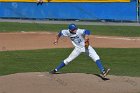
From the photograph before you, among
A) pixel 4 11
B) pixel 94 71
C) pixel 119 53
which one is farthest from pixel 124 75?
pixel 4 11

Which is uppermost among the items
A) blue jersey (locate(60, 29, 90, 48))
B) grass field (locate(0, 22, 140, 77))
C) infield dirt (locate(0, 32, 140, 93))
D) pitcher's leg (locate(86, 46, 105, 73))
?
blue jersey (locate(60, 29, 90, 48))

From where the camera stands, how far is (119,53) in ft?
73.1

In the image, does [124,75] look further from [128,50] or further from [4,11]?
[4,11]

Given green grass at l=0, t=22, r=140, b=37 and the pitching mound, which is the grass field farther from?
green grass at l=0, t=22, r=140, b=37

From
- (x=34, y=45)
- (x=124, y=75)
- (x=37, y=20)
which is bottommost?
(x=37, y=20)

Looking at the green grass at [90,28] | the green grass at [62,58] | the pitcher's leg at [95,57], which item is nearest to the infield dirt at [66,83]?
the pitcher's leg at [95,57]

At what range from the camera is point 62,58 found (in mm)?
20906

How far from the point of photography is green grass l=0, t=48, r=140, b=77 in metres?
17.8

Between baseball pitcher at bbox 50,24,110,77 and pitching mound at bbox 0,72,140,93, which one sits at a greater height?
baseball pitcher at bbox 50,24,110,77

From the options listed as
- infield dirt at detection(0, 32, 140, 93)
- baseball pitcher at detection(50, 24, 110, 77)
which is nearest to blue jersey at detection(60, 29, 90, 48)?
baseball pitcher at detection(50, 24, 110, 77)

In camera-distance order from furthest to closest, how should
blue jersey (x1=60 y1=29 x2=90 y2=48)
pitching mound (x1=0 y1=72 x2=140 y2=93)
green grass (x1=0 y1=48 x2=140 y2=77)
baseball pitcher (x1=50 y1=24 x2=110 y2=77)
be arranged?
A: green grass (x1=0 y1=48 x2=140 y2=77)
blue jersey (x1=60 y1=29 x2=90 y2=48)
baseball pitcher (x1=50 y1=24 x2=110 y2=77)
pitching mound (x1=0 y1=72 x2=140 y2=93)

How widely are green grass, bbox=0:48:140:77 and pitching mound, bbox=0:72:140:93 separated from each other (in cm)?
163

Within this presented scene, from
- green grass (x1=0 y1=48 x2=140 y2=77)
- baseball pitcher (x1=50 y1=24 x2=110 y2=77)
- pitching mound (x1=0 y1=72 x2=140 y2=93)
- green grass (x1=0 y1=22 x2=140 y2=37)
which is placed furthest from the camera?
green grass (x1=0 y1=22 x2=140 y2=37)

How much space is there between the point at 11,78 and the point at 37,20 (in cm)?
2600
